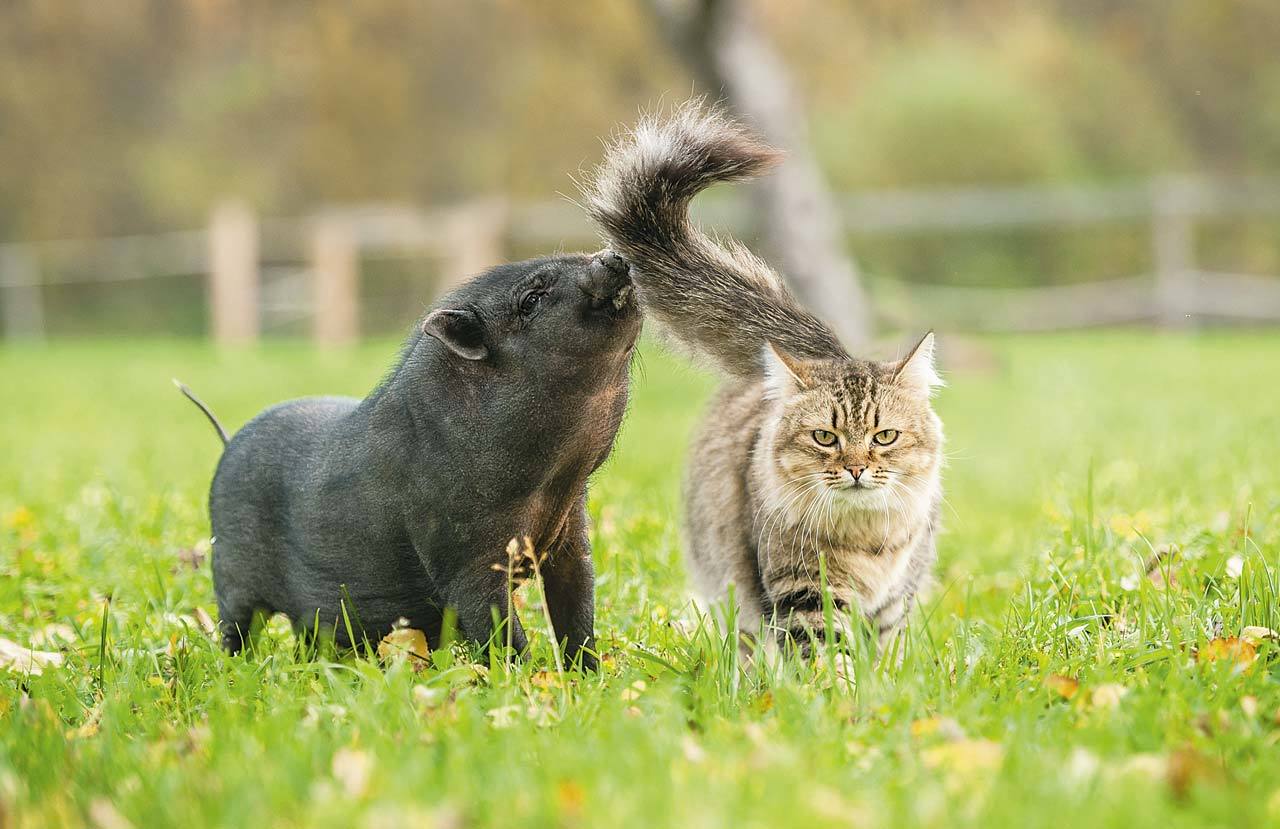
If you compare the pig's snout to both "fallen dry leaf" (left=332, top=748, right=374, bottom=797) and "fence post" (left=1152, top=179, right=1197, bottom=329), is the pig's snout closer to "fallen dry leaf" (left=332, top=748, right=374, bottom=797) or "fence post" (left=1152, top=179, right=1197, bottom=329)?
"fallen dry leaf" (left=332, top=748, right=374, bottom=797)

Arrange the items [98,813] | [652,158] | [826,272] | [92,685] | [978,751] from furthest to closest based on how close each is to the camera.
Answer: [826,272] < [652,158] < [92,685] < [978,751] < [98,813]

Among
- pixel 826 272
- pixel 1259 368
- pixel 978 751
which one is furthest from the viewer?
pixel 1259 368

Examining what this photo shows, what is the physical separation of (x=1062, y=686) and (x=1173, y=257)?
49.9 feet

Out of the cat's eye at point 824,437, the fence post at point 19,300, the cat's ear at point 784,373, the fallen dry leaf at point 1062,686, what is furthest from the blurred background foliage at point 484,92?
the fallen dry leaf at point 1062,686

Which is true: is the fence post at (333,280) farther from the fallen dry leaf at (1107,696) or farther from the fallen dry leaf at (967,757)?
the fallen dry leaf at (967,757)

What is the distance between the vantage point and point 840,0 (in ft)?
71.1

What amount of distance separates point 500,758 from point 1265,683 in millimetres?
1461

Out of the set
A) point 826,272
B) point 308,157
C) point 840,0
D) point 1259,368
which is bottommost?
point 1259,368

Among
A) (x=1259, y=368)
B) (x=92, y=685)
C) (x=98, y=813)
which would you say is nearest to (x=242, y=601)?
(x=92, y=685)

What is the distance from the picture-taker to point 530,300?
2.71m

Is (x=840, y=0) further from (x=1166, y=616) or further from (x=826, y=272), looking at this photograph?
(x=1166, y=616)

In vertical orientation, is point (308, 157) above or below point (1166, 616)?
above

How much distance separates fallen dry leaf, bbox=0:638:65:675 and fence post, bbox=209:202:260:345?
1324cm

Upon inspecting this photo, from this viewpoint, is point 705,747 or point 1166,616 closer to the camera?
point 705,747
